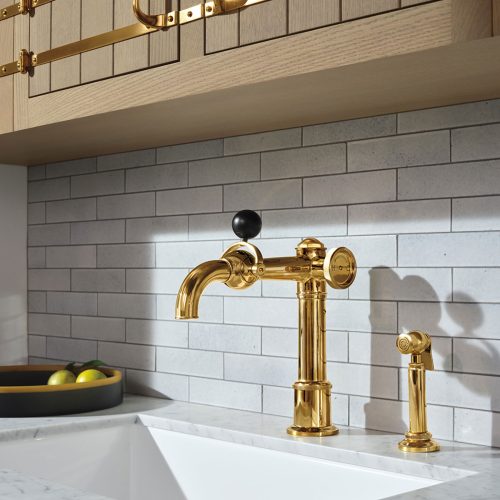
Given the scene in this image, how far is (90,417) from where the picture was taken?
1.66 metres

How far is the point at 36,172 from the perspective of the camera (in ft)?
7.30

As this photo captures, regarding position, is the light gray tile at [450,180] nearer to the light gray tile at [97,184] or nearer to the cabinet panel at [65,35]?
the cabinet panel at [65,35]

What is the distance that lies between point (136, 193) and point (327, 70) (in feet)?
2.96

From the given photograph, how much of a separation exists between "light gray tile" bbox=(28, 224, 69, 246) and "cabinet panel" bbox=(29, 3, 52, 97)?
0.65 metres

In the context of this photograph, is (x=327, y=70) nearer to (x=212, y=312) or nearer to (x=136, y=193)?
(x=212, y=312)

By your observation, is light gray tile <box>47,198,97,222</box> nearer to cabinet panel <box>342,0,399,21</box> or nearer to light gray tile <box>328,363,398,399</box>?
light gray tile <box>328,363,398,399</box>

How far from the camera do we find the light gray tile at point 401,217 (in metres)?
1.44

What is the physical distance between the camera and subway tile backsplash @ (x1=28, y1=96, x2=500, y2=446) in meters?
1.40

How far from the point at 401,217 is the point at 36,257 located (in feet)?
3.62

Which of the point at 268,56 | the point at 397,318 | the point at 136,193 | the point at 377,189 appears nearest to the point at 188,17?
the point at 268,56

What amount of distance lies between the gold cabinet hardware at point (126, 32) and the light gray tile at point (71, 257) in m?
0.57

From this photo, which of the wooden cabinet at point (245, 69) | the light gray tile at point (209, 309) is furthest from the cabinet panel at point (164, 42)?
the light gray tile at point (209, 309)

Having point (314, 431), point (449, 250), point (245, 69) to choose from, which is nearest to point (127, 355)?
point (314, 431)

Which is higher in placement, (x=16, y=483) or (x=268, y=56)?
(x=268, y=56)
